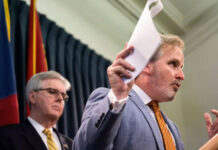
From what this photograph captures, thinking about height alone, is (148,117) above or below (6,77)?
below

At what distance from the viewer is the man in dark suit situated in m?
1.99

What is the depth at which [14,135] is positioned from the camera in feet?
6.56

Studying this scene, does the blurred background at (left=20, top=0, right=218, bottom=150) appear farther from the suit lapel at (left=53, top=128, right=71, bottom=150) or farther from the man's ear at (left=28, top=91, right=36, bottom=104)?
the suit lapel at (left=53, top=128, right=71, bottom=150)

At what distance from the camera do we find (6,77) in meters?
2.42

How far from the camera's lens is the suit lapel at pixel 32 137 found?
2021mm

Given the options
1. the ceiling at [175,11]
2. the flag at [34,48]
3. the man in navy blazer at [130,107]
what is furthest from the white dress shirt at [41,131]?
the ceiling at [175,11]

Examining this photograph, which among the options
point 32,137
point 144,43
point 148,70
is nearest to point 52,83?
point 32,137

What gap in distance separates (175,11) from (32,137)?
2818 mm

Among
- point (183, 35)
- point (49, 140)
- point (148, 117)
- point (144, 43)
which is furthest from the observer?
point (183, 35)

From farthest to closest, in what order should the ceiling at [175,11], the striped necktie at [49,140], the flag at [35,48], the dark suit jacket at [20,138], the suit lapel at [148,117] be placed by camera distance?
the ceiling at [175,11]
the flag at [35,48]
the striped necktie at [49,140]
the dark suit jacket at [20,138]
the suit lapel at [148,117]

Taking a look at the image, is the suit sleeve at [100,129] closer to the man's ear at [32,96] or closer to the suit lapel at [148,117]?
the suit lapel at [148,117]

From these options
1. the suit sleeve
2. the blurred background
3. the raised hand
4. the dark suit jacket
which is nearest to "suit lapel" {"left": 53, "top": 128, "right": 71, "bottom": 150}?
the dark suit jacket

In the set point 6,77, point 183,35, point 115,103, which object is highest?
point 6,77

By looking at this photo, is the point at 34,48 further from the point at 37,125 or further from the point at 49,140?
the point at 49,140
